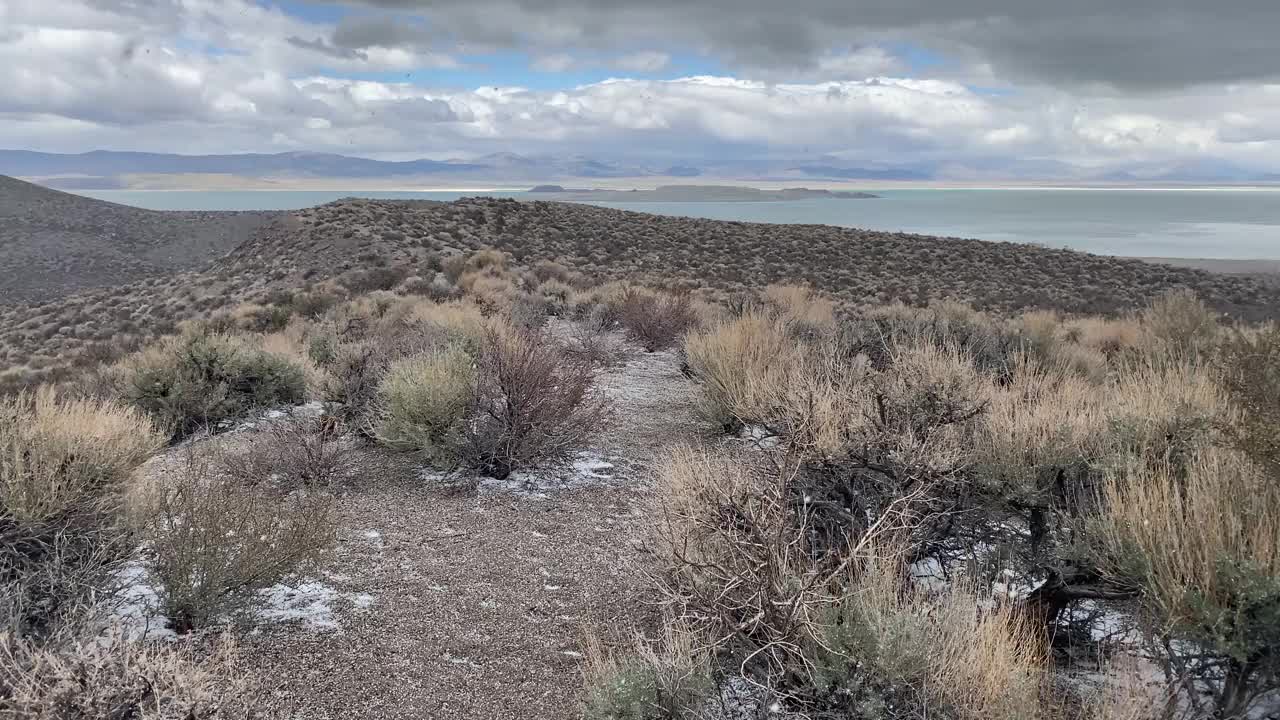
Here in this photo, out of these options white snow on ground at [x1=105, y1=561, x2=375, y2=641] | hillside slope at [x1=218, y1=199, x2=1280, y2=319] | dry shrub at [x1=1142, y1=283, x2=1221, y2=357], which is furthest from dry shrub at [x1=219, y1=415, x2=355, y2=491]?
hillside slope at [x1=218, y1=199, x2=1280, y2=319]

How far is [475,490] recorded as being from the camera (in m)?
6.41

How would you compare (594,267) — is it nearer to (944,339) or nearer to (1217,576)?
(944,339)

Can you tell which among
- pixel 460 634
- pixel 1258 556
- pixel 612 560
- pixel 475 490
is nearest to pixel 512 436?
pixel 475 490

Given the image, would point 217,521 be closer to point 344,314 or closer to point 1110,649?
point 1110,649

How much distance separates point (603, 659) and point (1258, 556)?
2656 mm

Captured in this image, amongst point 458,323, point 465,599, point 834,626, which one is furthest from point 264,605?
point 458,323

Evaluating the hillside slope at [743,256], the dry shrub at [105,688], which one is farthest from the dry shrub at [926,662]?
the hillside slope at [743,256]

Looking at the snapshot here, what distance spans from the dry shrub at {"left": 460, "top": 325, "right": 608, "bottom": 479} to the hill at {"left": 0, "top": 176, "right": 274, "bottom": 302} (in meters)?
47.0

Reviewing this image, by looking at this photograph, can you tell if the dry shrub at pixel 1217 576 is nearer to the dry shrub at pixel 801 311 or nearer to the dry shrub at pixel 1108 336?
the dry shrub at pixel 801 311

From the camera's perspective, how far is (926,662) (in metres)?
2.86

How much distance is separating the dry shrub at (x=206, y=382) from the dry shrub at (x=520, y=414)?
285 cm

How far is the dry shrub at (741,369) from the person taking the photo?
6.82 meters

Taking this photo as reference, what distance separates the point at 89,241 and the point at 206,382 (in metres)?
63.9

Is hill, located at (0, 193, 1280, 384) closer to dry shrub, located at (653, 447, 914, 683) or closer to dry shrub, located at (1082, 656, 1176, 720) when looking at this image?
dry shrub, located at (653, 447, 914, 683)
